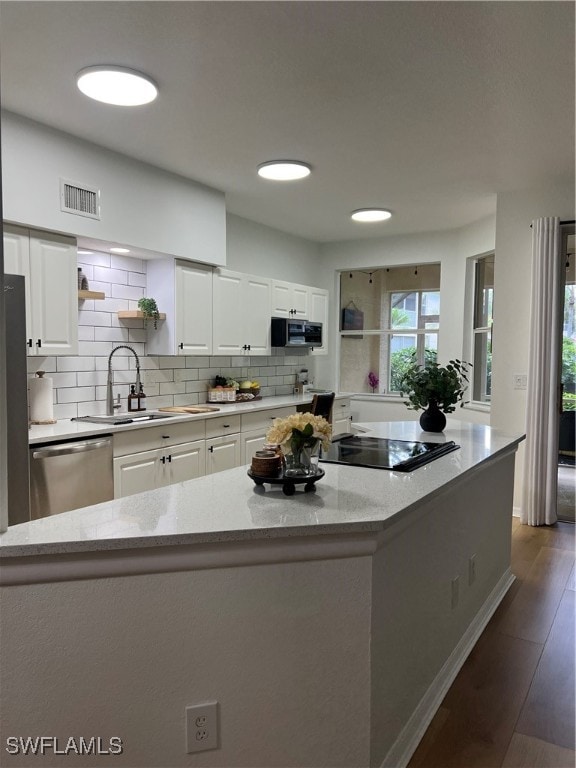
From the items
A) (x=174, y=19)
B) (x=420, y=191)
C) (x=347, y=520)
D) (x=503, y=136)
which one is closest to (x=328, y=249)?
(x=420, y=191)

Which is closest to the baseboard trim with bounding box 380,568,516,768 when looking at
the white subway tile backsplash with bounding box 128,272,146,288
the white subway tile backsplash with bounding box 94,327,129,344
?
the white subway tile backsplash with bounding box 94,327,129,344

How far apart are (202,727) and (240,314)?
3937mm

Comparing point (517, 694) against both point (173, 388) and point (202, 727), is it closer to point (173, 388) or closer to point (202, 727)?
point (202, 727)

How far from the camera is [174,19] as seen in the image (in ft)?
7.45

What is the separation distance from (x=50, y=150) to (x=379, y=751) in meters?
3.42

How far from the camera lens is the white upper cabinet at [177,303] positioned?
14.3 ft

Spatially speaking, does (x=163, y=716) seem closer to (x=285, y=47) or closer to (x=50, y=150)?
(x=285, y=47)

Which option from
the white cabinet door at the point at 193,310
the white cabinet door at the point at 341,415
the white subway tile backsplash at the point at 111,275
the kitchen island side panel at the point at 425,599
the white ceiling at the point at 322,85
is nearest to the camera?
the kitchen island side panel at the point at 425,599

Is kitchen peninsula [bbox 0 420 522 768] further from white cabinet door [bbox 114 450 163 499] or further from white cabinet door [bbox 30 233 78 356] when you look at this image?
white cabinet door [bbox 30 233 78 356]

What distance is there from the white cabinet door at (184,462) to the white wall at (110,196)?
144 cm

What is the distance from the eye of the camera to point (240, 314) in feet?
16.8

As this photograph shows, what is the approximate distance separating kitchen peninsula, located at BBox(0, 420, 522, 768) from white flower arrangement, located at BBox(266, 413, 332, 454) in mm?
175

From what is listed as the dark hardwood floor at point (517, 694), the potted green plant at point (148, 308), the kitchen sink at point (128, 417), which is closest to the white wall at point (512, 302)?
the dark hardwood floor at point (517, 694)

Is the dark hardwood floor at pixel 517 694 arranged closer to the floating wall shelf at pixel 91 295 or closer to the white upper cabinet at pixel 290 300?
the floating wall shelf at pixel 91 295
